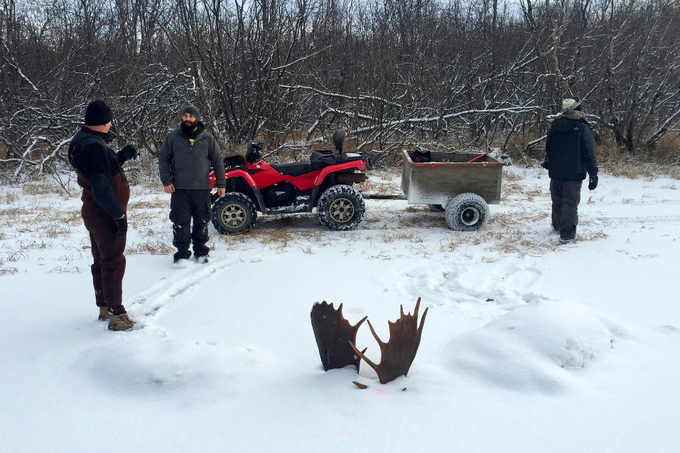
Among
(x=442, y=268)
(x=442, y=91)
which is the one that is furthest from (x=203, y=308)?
(x=442, y=91)

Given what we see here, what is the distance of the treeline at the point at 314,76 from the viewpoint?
1090 cm

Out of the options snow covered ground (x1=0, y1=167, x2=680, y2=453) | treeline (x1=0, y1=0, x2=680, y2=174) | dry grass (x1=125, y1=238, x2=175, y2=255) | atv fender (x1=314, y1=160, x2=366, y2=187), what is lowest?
snow covered ground (x1=0, y1=167, x2=680, y2=453)

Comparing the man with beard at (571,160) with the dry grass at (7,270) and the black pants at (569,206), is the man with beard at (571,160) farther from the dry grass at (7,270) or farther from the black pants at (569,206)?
the dry grass at (7,270)

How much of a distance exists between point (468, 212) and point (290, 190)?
2.10m

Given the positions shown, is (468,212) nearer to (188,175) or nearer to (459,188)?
(459,188)

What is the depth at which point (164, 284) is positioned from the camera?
14.3 ft

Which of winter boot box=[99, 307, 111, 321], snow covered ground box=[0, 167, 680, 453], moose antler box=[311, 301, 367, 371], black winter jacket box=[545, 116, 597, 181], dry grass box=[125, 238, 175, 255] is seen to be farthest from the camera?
black winter jacket box=[545, 116, 597, 181]

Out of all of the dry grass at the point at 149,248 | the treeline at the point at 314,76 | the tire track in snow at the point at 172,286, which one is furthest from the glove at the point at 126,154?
the treeline at the point at 314,76

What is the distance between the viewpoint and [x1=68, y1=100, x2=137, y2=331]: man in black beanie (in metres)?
3.18

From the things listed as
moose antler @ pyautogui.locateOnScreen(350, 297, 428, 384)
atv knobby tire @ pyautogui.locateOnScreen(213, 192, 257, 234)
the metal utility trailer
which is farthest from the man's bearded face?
moose antler @ pyautogui.locateOnScreen(350, 297, 428, 384)

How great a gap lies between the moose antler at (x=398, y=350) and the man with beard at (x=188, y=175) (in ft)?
8.90

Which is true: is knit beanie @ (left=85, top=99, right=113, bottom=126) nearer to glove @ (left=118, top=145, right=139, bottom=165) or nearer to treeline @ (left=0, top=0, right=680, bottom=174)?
glove @ (left=118, top=145, right=139, bottom=165)

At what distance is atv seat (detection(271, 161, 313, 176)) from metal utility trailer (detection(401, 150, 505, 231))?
46.9 inches

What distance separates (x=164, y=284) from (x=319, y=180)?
2285 mm
